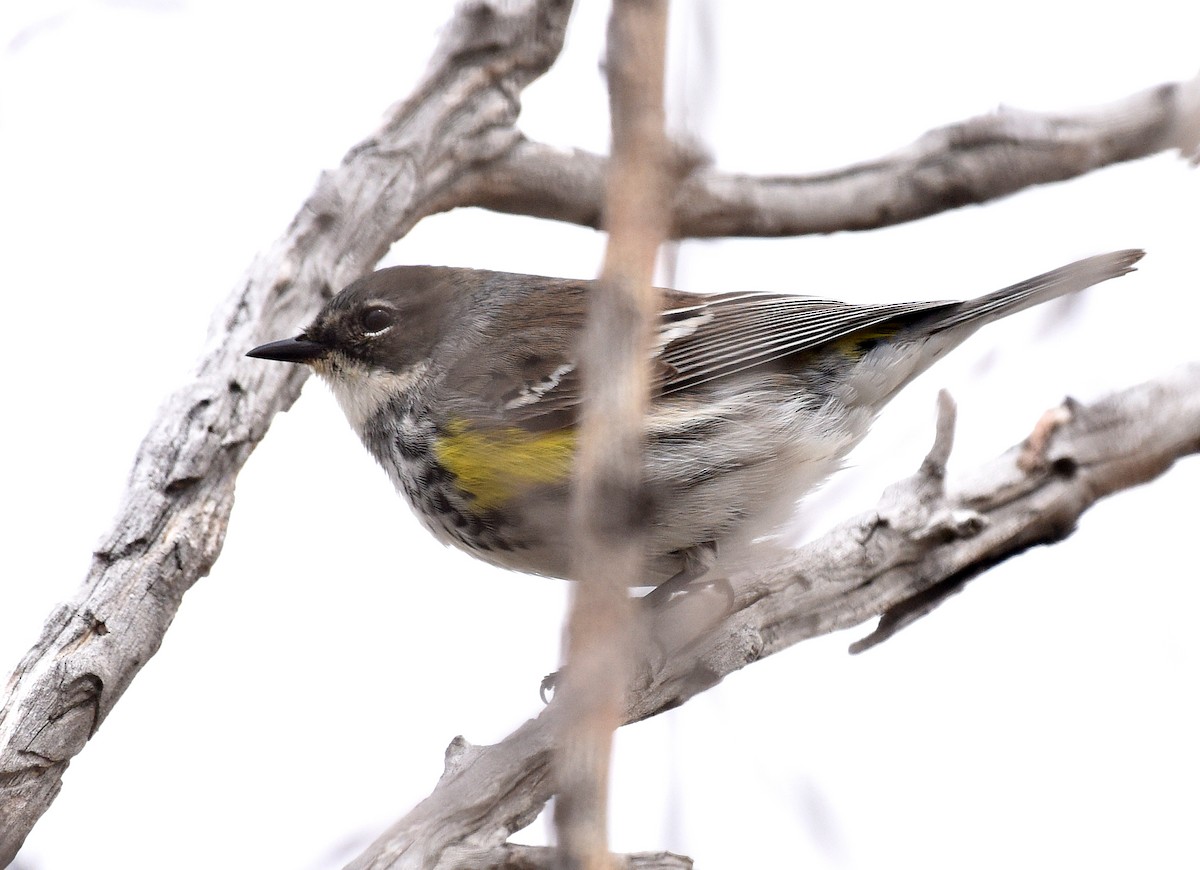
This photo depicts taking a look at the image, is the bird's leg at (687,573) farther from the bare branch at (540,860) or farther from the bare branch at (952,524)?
the bare branch at (540,860)

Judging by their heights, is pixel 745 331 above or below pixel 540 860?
above

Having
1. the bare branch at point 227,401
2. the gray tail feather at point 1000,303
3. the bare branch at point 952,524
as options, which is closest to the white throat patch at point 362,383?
the bare branch at point 227,401

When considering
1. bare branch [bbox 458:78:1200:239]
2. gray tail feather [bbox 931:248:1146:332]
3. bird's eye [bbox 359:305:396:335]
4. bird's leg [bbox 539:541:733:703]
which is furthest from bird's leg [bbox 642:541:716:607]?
bird's eye [bbox 359:305:396:335]

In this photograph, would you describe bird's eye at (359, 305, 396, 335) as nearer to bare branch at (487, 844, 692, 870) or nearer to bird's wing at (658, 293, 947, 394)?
bird's wing at (658, 293, 947, 394)

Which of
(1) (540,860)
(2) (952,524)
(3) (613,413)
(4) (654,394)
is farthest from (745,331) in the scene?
(3) (613,413)

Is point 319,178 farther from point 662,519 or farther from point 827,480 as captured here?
point 827,480

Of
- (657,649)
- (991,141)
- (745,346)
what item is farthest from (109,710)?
(991,141)

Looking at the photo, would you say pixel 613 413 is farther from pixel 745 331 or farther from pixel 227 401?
pixel 745 331
